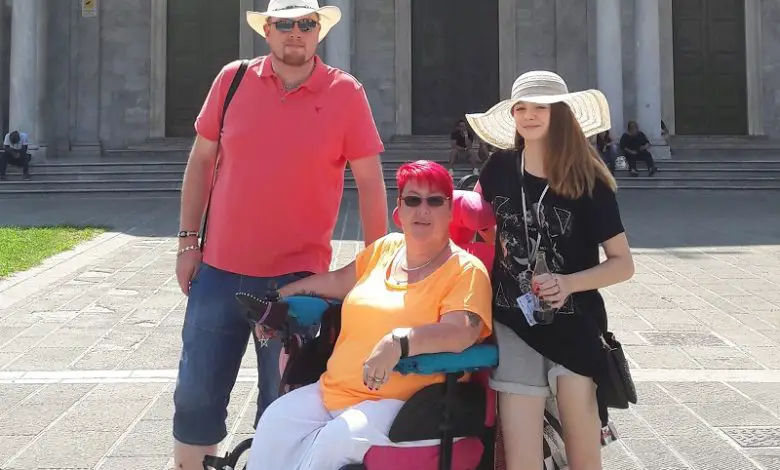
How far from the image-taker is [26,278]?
26.6 ft

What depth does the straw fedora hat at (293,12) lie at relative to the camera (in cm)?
255

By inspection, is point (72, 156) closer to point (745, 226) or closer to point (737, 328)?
point (745, 226)

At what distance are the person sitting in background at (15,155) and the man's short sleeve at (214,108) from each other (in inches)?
648

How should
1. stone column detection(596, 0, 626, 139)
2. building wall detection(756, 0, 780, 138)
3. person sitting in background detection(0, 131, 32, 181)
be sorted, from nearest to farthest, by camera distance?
person sitting in background detection(0, 131, 32, 181) < stone column detection(596, 0, 626, 139) < building wall detection(756, 0, 780, 138)

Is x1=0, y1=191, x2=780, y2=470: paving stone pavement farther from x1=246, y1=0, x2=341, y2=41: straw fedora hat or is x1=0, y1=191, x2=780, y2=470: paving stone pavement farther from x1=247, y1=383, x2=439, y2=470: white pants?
x1=246, y1=0, x2=341, y2=41: straw fedora hat

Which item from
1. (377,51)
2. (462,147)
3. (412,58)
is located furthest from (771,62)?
(377,51)

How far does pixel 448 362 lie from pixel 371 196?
79 cm

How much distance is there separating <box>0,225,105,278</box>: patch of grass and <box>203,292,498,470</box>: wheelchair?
6711mm

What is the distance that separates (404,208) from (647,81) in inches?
681

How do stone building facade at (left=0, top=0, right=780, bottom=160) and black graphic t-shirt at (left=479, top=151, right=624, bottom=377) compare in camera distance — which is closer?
black graphic t-shirt at (left=479, top=151, right=624, bottom=377)

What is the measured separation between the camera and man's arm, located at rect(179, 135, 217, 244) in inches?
109

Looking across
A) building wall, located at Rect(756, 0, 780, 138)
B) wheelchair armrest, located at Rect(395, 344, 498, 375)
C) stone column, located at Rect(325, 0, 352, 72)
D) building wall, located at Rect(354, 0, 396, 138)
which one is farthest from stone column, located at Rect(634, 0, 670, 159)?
wheelchair armrest, located at Rect(395, 344, 498, 375)

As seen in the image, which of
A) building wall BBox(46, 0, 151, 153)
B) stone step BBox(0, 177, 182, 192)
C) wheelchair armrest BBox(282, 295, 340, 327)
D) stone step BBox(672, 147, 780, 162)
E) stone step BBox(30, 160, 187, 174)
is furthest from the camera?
Answer: building wall BBox(46, 0, 151, 153)

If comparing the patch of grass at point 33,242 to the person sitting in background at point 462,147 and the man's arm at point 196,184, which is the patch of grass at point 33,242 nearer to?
the man's arm at point 196,184
